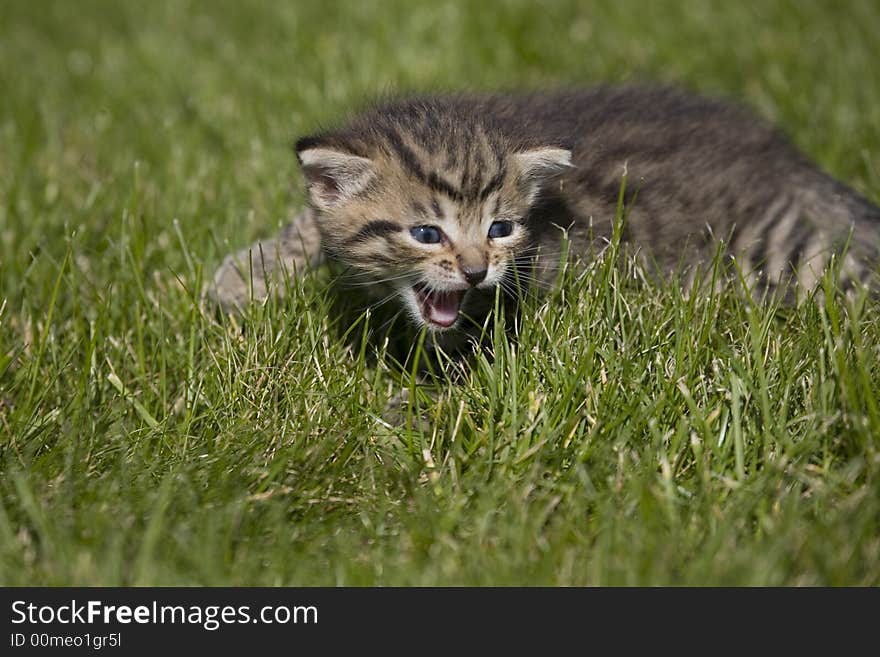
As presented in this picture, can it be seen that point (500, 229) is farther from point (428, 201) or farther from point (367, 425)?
point (367, 425)

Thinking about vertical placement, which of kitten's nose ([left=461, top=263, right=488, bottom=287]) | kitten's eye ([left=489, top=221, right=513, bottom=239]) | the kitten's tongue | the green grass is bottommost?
the green grass

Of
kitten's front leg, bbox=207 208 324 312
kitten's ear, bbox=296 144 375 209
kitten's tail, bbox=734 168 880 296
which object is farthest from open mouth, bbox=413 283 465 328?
kitten's tail, bbox=734 168 880 296

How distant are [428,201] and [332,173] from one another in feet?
1.28

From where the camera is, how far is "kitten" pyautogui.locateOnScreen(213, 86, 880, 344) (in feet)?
11.9

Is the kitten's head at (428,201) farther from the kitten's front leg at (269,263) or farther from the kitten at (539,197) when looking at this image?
the kitten's front leg at (269,263)

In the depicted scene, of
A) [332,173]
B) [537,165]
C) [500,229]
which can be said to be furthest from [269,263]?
[537,165]

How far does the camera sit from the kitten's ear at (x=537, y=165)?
3699 millimetres

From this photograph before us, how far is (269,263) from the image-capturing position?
442cm

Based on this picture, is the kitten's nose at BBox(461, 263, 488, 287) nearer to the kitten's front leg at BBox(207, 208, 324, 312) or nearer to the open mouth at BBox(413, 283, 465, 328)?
the open mouth at BBox(413, 283, 465, 328)

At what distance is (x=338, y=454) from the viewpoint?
334 cm

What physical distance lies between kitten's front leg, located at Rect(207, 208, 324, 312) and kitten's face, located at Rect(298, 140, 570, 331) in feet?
1.40

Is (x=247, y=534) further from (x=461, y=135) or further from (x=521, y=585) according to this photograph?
(x=461, y=135)
